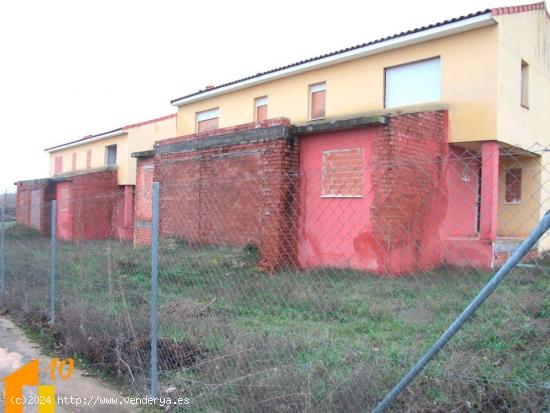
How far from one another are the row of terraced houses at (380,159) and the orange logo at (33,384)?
1.77 metres

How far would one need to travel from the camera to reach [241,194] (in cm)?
1009

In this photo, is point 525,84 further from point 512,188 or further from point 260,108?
point 260,108

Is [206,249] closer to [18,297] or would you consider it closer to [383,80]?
[18,297]

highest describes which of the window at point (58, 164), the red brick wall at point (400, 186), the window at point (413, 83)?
the window at point (413, 83)

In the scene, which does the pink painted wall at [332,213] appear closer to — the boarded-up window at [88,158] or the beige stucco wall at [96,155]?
the beige stucco wall at [96,155]

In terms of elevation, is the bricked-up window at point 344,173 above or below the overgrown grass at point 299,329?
above

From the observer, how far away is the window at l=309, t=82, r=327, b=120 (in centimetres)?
1397

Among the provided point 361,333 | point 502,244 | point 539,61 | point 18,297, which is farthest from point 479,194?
point 18,297

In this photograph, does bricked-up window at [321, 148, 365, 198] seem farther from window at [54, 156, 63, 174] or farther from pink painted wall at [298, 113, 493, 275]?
window at [54, 156, 63, 174]

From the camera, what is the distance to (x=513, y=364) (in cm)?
407

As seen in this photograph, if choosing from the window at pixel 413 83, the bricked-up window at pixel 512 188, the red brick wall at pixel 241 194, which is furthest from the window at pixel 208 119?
the bricked-up window at pixel 512 188

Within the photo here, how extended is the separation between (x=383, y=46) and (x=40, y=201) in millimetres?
19054

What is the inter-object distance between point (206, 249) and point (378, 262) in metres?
2.50

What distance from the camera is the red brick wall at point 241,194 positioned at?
27.2 ft
